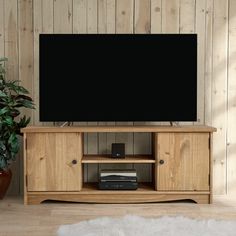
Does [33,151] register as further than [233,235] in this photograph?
Yes

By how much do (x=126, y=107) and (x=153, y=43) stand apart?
570 millimetres

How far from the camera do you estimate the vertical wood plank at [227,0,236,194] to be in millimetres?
3916

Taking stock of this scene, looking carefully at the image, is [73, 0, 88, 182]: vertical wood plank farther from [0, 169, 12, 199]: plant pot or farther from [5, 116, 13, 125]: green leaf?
[0, 169, 12, 199]: plant pot

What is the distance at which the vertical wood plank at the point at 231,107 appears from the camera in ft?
12.8

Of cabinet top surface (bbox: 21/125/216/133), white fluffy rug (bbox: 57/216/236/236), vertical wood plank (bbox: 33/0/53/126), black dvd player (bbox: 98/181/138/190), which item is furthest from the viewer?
vertical wood plank (bbox: 33/0/53/126)

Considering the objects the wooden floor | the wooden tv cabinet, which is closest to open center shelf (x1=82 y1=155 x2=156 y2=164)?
the wooden tv cabinet

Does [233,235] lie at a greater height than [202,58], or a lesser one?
lesser

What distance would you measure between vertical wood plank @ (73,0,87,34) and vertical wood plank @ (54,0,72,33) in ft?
0.14

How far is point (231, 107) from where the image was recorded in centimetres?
394

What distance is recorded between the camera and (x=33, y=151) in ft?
11.5

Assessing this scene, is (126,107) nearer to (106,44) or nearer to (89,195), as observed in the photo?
(106,44)

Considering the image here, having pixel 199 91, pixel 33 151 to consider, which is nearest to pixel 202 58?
pixel 199 91

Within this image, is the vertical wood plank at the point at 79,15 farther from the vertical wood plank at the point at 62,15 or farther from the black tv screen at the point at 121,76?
the black tv screen at the point at 121,76

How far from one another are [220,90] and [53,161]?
1.58 m
